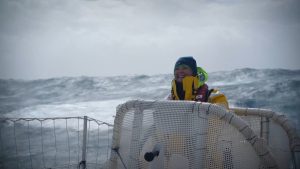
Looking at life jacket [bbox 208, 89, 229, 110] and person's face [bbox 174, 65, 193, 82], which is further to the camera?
person's face [bbox 174, 65, 193, 82]

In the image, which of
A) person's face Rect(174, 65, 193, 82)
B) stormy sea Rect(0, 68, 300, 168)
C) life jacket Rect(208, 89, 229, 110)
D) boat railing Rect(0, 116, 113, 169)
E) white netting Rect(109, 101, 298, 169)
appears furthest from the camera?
stormy sea Rect(0, 68, 300, 168)

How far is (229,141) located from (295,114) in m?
8.40

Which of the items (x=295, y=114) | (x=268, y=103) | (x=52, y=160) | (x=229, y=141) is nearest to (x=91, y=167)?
(x=52, y=160)

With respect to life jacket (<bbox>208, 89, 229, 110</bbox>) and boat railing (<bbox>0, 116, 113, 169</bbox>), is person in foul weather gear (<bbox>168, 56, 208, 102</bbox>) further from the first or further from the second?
boat railing (<bbox>0, 116, 113, 169</bbox>)

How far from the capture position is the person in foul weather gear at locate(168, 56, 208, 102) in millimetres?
2535

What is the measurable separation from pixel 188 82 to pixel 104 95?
17.3 m

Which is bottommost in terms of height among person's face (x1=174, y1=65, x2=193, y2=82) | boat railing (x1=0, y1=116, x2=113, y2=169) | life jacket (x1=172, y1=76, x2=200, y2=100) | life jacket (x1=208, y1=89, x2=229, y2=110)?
boat railing (x1=0, y1=116, x2=113, y2=169)

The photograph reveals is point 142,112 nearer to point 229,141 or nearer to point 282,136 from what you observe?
point 229,141

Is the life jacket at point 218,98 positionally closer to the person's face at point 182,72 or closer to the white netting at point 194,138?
the person's face at point 182,72

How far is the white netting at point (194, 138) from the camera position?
1.89 m

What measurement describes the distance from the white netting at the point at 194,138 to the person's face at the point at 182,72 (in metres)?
0.83

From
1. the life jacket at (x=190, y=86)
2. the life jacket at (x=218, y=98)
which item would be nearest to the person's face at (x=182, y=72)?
the life jacket at (x=190, y=86)

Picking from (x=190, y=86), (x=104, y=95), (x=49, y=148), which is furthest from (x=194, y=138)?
(x=104, y=95)

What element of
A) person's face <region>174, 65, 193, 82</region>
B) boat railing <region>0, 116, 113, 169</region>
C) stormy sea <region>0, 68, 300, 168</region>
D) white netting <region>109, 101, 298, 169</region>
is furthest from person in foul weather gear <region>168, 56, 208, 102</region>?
stormy sea <region>0, 68, 300, 168</region>
